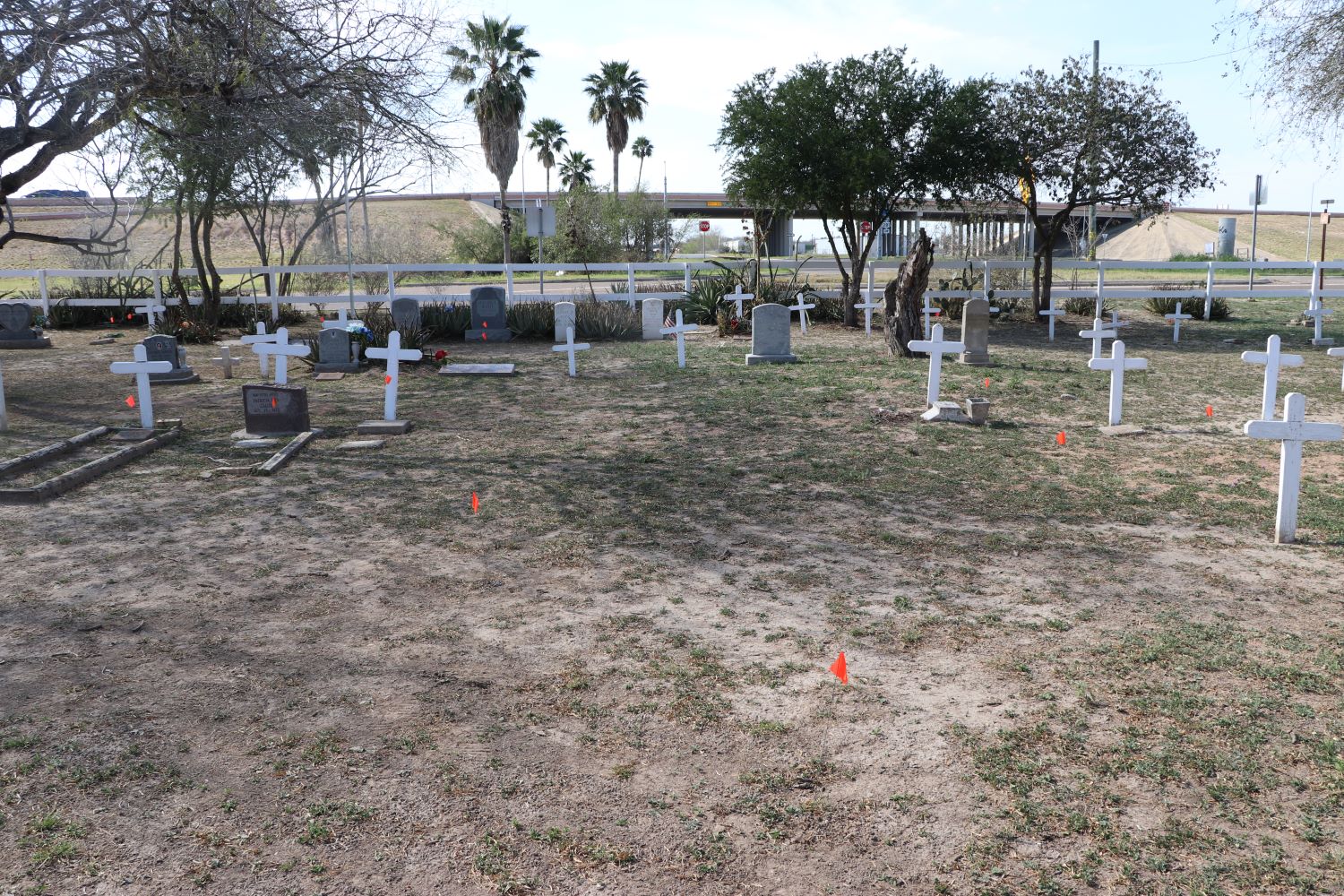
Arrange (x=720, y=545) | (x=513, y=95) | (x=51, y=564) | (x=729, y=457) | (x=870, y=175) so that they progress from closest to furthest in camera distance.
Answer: (x=51, y=564)
(x=720, y=545)
(x=729, y=457)
(x=870, y=175)
(x=513, y=95)

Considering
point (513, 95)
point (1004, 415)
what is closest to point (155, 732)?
point (1004, 415)

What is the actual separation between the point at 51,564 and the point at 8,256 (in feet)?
277

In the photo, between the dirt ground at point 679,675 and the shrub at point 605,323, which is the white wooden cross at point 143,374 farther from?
the shrub at point 605,323

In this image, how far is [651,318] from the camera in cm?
2189

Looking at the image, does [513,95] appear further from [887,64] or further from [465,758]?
[465,758]

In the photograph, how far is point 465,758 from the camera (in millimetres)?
4320

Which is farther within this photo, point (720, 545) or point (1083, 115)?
point (1083, 115)

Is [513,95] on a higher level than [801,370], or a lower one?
higher

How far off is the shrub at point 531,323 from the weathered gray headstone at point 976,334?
9.01 meters

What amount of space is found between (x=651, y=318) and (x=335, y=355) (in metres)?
7.36

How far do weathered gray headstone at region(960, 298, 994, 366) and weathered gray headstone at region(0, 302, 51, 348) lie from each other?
59.5ft

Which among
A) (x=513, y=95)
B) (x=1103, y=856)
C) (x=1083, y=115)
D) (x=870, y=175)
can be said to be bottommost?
(x=1103, y=856)

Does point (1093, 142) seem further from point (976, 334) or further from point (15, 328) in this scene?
point (15, 328)

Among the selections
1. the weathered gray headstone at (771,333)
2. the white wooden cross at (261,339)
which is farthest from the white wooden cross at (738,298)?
the white wooden cross at (261,339)
